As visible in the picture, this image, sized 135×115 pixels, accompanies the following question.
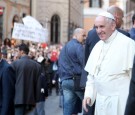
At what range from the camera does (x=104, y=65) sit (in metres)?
5.54

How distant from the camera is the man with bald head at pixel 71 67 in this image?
8.84m

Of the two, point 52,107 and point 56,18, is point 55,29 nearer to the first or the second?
point 56,18

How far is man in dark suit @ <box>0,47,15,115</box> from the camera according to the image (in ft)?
19.9

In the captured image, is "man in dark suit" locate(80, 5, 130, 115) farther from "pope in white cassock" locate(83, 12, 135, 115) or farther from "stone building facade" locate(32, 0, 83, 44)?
"stone building facade" locate(32, 0, 83, 44)

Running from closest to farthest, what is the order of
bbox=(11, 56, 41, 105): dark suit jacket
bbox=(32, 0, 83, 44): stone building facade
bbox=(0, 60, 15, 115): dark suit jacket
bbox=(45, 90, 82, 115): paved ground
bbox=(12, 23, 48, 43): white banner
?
bbox=(0, 60, 15, 115): dark suit jacket
bbox=(11, 56, 41, 105): dark suit jacket
bbox=(45, 90, 82, 115): paved ground
bbox=(12, 23, 48, 43): white banner
bbox=(32, 0, 83, 44): stone building facade

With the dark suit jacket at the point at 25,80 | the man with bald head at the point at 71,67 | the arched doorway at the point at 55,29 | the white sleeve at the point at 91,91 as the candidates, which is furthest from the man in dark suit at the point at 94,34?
the arched doorway at the point at 55,29

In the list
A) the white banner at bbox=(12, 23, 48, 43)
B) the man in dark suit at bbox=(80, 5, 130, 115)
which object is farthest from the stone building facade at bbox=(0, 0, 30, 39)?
the man in dark suit at bbox=(80, 5, 130, 115)

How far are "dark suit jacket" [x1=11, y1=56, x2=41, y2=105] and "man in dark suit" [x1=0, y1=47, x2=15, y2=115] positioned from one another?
2.83m

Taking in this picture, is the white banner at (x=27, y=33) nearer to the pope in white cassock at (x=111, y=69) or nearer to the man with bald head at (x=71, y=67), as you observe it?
the man with bald head at (x=71, y=67)

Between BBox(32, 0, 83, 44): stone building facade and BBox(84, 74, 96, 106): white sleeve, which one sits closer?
BBox(84, 74, 96, 106): white sleeve

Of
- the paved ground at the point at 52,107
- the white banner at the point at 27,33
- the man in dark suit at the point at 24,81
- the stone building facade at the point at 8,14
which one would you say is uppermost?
the stone building facade at the point at 8,14

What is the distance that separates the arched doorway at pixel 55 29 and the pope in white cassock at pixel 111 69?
120 feet

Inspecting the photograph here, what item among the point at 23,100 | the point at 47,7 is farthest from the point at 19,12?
the point at 23,100

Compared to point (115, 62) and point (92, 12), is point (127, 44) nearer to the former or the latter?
point (115, 62)
